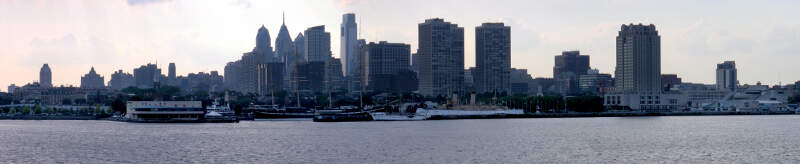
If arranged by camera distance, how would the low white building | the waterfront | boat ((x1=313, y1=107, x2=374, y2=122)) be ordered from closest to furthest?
the waterfront, the low white building, boat ((x1=313, y1=107, x2=374, y2=122))

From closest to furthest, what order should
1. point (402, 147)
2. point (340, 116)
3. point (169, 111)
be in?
1. point (402, 147)
2. point (169, 111)
3. point (340, 116)

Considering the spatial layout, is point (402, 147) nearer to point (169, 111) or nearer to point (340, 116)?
point (169, 111)

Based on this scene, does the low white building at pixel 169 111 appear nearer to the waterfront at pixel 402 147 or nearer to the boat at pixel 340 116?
the boat at pixel 340 116

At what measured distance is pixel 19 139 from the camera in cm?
11825

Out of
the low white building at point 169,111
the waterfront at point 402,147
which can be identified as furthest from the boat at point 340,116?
the waterfront at point 402,147

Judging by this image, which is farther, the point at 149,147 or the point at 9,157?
the point at 149,147

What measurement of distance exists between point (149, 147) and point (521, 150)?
35.8 m

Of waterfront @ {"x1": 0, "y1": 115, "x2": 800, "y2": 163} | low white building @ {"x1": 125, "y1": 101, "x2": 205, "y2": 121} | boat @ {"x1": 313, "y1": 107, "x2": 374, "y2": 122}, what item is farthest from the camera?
boat @ {"x1": 313, "y1": 107, "x2": 374, "y2": 122}

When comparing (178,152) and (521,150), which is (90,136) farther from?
(521,150)

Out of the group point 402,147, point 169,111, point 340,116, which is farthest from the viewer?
point 340,116

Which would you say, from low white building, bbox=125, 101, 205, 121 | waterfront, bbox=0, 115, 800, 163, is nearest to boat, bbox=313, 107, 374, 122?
low white building, bbox=125, 101, 205, 121

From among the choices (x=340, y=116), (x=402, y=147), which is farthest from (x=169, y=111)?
(x=402, y=147)

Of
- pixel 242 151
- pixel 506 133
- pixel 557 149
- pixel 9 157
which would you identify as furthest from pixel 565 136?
pixel 9 157

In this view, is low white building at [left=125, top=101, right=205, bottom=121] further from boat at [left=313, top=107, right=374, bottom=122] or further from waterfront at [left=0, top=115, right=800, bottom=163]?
waterfront at [left=0, top=115, right=800, bottom=163]
